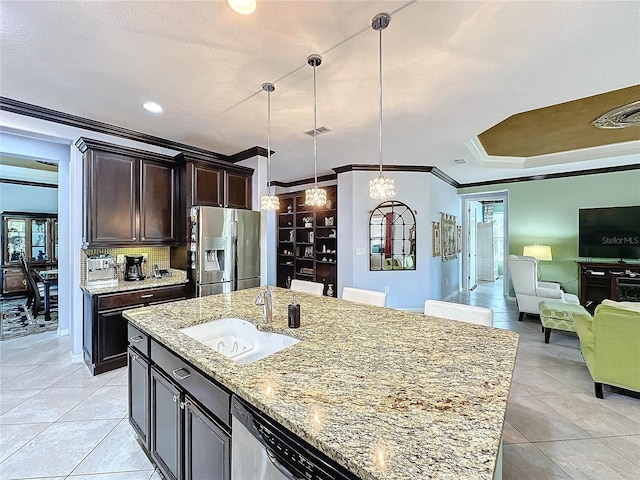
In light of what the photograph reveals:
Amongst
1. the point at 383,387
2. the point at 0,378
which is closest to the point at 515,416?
the point at 383,387

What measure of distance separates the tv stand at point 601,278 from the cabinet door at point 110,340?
288 inches

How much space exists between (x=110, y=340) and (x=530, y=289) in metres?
5.92

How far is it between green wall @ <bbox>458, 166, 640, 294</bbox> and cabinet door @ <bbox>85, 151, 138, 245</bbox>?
719cm

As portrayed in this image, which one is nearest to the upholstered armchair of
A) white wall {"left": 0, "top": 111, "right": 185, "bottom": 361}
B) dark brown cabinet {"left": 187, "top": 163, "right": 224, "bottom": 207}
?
dark brown cabinet {"left": 187, "top": 163, "right": 224, "bottom": 207}

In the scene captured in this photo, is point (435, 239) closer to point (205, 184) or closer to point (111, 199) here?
point (205, 184)

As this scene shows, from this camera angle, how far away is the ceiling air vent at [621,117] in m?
3.26

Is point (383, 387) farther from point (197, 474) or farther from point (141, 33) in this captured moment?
point (141, 33)

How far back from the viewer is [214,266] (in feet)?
11.9

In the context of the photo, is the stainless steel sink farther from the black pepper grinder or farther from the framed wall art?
the framed wall art

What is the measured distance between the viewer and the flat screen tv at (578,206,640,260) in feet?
16.6

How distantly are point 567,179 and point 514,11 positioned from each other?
5712mm

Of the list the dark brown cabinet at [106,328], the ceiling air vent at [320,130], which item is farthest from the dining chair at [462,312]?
the dark brown cabinet at [106,328]

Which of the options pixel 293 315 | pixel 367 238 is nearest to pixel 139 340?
pixel 293 315

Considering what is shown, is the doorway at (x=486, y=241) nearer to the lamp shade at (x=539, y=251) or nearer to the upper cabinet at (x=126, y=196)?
the lamp shade at (x=539, y=251)
